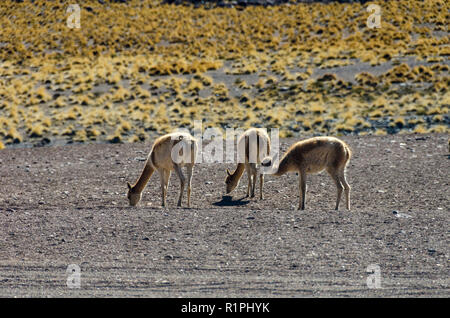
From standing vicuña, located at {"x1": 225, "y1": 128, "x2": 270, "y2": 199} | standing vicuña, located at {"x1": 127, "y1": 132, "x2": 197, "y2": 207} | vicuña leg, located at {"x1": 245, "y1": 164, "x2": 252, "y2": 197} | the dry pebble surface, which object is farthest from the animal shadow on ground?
standing vicuña, located at {"x1": 127, "y1": 132, "x2": 197, "y2": 207}

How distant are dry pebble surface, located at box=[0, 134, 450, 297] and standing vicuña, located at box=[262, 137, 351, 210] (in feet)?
1.95

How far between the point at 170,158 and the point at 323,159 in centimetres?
304

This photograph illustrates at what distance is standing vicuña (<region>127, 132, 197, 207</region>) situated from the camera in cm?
1516

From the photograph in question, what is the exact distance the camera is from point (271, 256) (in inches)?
441

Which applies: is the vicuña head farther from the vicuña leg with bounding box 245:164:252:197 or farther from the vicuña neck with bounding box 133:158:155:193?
the vicuña leg with bounding box 245:164:252:197

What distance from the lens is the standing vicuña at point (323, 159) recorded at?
14375mm

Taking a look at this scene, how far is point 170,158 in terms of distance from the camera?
15.3 metres

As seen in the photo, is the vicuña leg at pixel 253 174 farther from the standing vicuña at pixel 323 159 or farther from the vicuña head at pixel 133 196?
the vicuña head at pixel 133 196

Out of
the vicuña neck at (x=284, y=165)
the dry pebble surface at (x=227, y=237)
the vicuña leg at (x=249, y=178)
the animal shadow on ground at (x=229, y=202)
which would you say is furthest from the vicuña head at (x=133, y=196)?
the vicuña neck at (x=284, y=165)

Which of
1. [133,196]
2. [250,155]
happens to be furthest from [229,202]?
[133,196]

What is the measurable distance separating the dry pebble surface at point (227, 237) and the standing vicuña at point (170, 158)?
40cm

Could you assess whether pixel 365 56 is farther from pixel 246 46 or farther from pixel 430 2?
pixel 430 2
